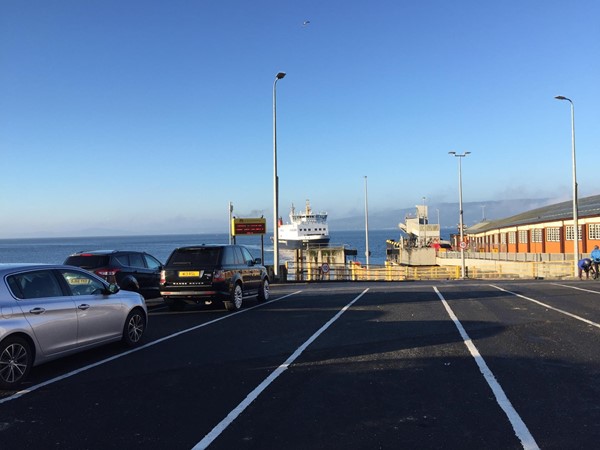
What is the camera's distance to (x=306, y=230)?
4365 inches

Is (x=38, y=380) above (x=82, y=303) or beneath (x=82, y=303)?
beneath

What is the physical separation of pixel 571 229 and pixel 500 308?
37085 millimetres

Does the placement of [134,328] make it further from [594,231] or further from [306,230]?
[306,230]

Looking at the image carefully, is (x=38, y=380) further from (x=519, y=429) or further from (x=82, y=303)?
(x=519, y=429)

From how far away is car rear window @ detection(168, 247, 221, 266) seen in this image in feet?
40.1

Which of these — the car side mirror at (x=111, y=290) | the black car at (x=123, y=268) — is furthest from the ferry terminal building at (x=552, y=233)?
the car side mirror at (x=111, y=290)

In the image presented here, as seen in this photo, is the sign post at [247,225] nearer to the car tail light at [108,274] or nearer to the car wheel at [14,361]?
the car tail light at [108,274]

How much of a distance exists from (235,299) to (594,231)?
37.0m

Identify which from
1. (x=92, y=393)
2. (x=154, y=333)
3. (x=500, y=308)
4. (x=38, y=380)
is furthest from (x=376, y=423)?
(x=500, y=308)

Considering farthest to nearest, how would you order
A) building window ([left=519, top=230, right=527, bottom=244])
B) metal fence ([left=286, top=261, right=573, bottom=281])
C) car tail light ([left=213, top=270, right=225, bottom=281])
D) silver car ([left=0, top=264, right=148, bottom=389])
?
1. building window ([left=519, top=230, right=527, bottom=244])
2. metal fence ([left=286, top=261, right=573, bottom=281])
3. car tail light ([left=213, top=270, right=225, bottom=281])
4. silver car ([left=0, top=264, right=148, bottom=389])

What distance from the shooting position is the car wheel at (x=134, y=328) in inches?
321

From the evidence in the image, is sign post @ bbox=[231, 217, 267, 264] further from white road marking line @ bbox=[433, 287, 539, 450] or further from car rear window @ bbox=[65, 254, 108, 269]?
white road marking line @ bbox=[433, 287, 539, 450]

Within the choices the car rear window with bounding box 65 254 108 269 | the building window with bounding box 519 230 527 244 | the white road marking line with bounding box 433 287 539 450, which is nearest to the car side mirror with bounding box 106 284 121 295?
the car rear window with bounding box 65 254 108 269

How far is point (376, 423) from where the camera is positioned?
4.61 meters
